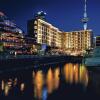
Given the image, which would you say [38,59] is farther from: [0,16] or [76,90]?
[0,16]

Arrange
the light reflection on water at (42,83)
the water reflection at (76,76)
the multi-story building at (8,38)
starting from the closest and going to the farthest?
the light reflection on water at (42,83), the water reflection at (76,76), the multi-story building at (8,38)

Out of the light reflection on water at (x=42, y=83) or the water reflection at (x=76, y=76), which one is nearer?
the light reflection on water at (x=42, y=83)

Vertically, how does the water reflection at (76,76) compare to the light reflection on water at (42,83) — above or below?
below

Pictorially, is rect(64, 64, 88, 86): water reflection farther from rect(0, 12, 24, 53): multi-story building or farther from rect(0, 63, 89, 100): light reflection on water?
rect(0, 12, 24, 53): multi-story building

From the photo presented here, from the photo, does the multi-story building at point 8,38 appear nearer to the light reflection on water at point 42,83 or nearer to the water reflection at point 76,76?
the water reflection at point 76,76

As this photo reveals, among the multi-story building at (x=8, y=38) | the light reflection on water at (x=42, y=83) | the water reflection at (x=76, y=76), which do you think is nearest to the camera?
the light reflection on water at (x=42, y=83)

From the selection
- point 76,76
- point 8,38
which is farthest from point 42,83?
point 8,38

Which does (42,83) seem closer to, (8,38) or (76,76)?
(76,76)

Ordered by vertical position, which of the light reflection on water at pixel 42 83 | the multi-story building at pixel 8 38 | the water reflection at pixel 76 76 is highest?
the multi-story building at pixel 8 38

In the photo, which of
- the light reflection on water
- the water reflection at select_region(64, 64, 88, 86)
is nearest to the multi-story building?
the water reflection at select_region(64, 64, 88, 86)

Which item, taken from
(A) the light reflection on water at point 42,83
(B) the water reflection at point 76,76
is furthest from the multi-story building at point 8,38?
(A) the light reflection on water at point 42,83

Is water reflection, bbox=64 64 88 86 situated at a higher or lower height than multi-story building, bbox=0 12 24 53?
lower

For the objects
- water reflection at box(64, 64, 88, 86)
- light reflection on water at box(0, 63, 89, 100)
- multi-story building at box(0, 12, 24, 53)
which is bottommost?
water reflection at box(64, 64, 88, 86)

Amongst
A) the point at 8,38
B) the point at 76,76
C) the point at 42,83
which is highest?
the point at 8,38
